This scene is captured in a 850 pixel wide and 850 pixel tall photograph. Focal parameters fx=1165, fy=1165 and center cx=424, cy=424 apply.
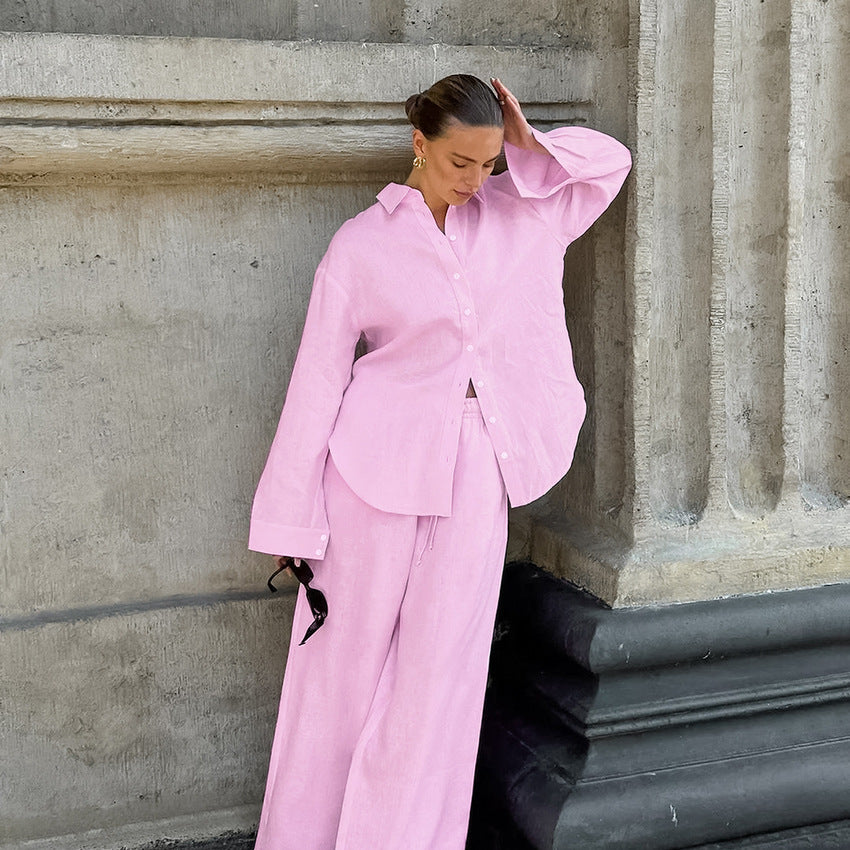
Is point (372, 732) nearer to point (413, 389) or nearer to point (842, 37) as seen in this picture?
point (413, 389)

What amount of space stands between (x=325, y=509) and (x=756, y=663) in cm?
98

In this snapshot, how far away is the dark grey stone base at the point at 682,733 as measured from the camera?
2318 mm

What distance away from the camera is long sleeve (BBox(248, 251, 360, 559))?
2178 mm

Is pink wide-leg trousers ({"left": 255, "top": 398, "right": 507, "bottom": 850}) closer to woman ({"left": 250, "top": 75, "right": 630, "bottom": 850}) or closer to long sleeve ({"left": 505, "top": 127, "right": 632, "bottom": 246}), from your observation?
woman ({"left": 250, "top": 75, "right": 630, "bottom": 850})

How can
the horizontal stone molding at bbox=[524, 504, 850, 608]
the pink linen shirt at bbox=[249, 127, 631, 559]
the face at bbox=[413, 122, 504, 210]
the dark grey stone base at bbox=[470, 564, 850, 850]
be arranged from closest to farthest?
the face at bbox=[413, 122, 504, 210] < the pink linen shirt at bbox=[249, 127, 631, 559] < the dark grey stone base at bbox=[470, 564, 850, 850] < the horizontal stone molding at bbox=[524, 504, 850, 608]

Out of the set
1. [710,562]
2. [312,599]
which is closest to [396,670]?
[312,599]

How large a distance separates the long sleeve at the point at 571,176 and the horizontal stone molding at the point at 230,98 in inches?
8.5

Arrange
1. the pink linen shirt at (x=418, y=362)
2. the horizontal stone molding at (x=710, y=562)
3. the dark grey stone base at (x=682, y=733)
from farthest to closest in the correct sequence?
the horizontal stone molding at (x=710, y=562) < the dark grey stone base at (x=682, y=733) < the pink linen shirt at (x=418, y=362)

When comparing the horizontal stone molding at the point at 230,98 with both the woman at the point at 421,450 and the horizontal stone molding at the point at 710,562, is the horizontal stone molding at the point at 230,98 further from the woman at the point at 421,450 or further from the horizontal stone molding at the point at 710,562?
the horizontal stone molding at the point at 710,562

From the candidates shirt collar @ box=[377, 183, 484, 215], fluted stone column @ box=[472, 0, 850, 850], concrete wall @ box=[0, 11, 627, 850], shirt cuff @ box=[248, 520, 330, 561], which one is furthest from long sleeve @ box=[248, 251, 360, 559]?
fluted stone column @ box=[472, 0, 850, 850]

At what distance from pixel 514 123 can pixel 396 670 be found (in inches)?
42.4

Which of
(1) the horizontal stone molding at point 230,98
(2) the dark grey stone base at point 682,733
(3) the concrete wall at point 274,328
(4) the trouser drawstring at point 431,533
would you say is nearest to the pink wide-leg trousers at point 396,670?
(4) the trouser drawstring at point 431,533

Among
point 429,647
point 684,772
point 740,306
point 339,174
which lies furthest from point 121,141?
point 684,772

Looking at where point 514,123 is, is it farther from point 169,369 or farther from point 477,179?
point 169,369
